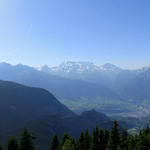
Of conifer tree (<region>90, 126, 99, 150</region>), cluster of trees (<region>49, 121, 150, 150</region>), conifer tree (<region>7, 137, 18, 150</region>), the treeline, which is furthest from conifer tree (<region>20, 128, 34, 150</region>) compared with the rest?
conifer tree (<region>90, 126, 99, 150</region>)

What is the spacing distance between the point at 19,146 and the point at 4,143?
128980 mm

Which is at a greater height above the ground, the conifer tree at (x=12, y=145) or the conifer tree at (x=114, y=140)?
the conifer tree at (x=114, y=140)

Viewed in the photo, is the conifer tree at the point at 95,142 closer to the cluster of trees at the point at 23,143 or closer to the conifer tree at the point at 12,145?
the cluster of trees at the point at 23,143

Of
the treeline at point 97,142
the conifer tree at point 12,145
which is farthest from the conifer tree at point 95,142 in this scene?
the conifer tree at point 12,145

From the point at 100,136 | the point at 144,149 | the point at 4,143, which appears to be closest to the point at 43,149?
the point at 4,143

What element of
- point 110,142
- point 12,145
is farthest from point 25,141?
point 110,142

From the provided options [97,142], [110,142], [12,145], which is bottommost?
[12,145]

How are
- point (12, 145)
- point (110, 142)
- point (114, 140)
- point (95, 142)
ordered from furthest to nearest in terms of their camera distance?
point (95, 142), point (12, 145), point (114, 140), point (110, 142)

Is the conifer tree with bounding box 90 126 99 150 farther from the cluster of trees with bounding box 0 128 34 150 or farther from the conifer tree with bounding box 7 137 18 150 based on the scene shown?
the conifer tree with bounding box 7 137 18 150

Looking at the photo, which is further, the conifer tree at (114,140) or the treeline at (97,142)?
the conifer tree at (114,140)

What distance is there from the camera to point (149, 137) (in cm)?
4306

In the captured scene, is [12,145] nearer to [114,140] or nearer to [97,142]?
[97,142]

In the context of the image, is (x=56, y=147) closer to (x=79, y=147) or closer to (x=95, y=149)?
(x=79, y=147)

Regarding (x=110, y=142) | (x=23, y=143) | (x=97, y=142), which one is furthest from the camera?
(x=97, y=142)
